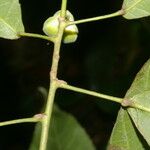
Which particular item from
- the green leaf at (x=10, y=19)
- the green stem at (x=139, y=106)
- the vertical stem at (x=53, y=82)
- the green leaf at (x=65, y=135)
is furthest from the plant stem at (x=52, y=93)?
the green leaf at (x=65, y=135)

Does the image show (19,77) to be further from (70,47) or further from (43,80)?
(70,47)

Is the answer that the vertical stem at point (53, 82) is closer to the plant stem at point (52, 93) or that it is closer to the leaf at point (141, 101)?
the plant stem at point (52, 93)

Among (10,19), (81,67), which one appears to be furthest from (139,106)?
(81,67)

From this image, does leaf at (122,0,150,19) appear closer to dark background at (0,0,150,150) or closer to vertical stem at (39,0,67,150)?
vertical stem at (39,0,67,150)

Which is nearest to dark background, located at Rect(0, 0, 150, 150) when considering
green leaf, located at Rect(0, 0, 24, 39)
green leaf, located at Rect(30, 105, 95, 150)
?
green leaf, located at Rect(30, 105, 95, 150)

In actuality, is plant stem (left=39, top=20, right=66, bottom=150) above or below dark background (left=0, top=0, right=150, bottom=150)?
above

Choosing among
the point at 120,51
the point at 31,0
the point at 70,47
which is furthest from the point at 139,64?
the point at 31,0

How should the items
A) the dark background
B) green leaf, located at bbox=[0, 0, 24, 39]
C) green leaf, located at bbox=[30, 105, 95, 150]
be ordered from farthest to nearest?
1. the dark background
2. green leaf, located at bbox=[30, 105, 95, 150]
3. green leaf, located at bbox=[0, 0, 24, 39]
